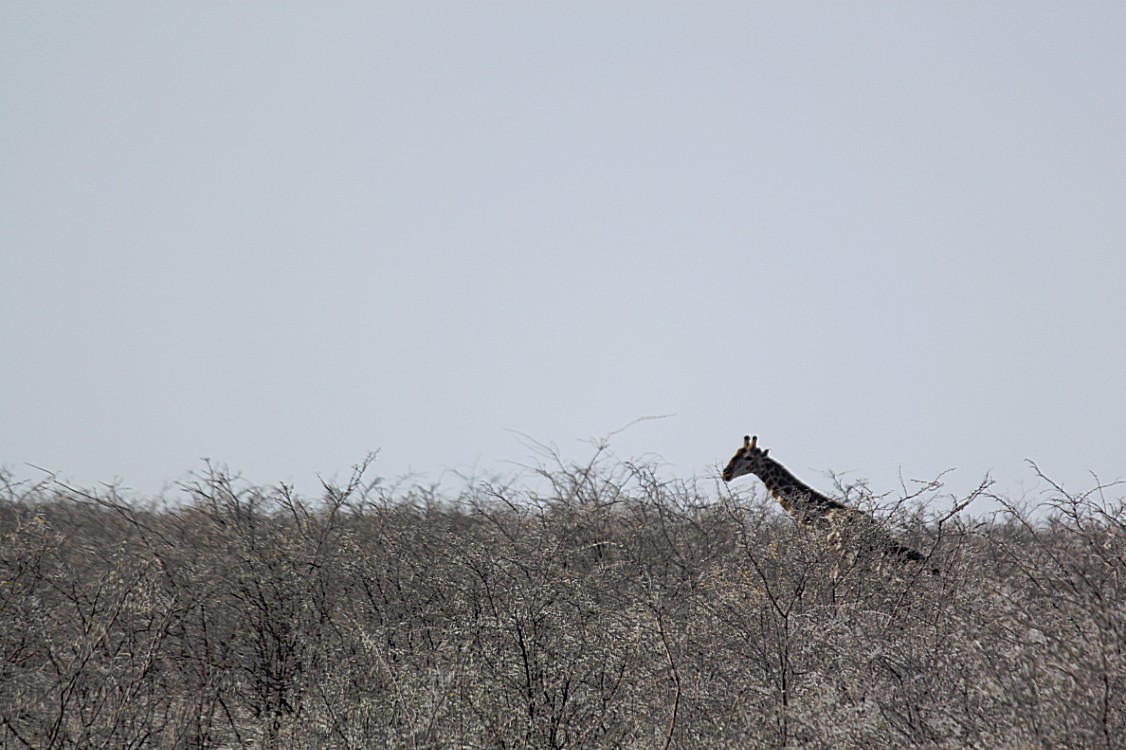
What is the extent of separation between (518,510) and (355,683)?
388cm

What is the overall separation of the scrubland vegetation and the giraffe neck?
69cm

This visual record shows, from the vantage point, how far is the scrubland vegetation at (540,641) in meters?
5.29

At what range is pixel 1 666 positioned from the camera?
730cm

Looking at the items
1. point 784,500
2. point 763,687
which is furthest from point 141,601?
point 784,500

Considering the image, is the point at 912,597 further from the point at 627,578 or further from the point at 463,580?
the point at 463,580

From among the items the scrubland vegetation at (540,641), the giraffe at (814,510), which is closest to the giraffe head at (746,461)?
the giraffe at (814,510)

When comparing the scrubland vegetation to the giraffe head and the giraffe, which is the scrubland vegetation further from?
the giraffe head

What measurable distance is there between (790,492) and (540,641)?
22.1 ft

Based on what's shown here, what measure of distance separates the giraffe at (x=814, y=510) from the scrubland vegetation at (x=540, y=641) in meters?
0.24

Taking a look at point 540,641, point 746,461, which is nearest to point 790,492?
point 746,461

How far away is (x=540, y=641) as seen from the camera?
6984 mm

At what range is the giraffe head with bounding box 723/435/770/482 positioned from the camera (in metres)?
13.6

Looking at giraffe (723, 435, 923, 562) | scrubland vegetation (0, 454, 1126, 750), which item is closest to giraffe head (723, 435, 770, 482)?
giraffe (723, 435, 923, 562)

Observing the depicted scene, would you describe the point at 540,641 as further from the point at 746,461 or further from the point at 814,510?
the point at 746,461
